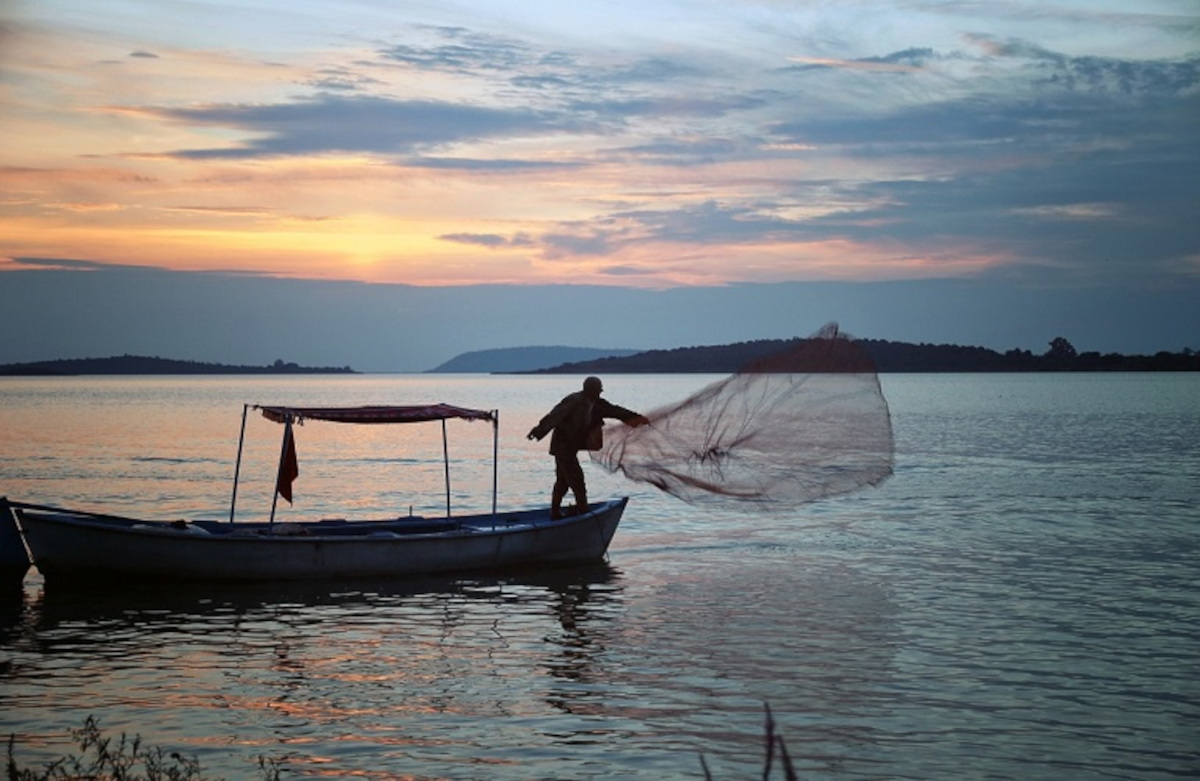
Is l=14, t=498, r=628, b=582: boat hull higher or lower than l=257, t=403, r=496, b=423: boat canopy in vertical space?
lower

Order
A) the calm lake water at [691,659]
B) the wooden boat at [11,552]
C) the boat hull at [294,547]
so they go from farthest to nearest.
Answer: the wooden boat at [11,552]
the boat hull at [294,547]
the calm lake water at [691,659]

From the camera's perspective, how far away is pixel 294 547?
57.8 feet

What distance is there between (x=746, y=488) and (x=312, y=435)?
169ft

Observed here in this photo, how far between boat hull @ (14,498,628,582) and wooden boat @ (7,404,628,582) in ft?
0.05

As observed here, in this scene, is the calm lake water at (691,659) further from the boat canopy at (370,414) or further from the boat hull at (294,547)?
the boat canopy at (370,414)

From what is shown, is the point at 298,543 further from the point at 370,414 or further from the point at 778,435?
the point at 778,435

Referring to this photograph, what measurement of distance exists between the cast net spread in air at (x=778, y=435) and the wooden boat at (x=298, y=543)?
2.79 metres

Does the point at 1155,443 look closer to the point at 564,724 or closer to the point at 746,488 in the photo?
the point at 746,488

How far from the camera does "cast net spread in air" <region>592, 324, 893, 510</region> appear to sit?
14852 mm

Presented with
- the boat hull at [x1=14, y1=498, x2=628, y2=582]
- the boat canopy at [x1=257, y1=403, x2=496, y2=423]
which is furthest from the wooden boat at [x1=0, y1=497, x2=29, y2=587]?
the boat canopy at [x1=257, y1=403, x2=496, y2=423]

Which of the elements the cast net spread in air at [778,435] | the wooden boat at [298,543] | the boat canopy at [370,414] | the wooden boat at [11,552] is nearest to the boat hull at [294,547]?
the wooden boat at [298,543]

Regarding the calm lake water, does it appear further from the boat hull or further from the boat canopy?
the boat canopy

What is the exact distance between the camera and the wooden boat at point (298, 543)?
16.9m

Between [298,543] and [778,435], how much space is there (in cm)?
685
